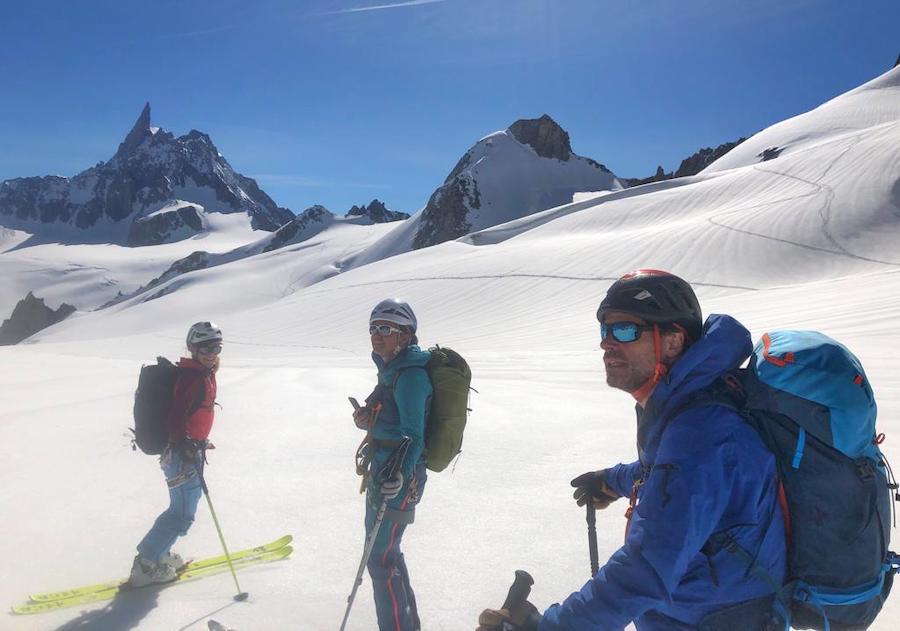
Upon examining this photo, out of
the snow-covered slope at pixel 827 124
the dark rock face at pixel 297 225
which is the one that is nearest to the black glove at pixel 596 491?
the snow-covered slope at pixel 827 124

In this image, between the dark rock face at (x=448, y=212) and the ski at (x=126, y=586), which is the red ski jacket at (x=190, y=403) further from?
the dark rock face at (x=448, y=212)

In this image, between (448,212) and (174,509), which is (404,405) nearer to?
(174,509)

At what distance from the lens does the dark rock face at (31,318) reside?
68.2 meters

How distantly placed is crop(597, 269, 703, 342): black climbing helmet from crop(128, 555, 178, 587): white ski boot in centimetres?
347

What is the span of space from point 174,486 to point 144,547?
16.2 inches

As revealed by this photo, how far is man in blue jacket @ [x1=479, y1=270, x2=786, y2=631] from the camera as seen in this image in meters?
1.52

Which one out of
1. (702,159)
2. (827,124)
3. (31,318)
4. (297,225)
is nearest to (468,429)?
(827,124)

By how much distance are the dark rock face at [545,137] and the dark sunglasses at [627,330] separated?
10096 centimetres

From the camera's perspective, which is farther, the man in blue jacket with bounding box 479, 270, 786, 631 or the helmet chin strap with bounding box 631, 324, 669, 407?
the helmet chin strap with bounding box 631, 324, 669, 407

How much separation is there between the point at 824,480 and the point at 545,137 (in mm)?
102925

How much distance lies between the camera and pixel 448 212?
82375 millimetres

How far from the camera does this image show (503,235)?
138 feet

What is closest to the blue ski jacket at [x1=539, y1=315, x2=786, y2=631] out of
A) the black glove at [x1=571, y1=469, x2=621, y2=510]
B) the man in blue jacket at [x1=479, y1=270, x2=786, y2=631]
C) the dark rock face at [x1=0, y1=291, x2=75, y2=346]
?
the man in blue jacket at [x1=479, y1=270, x2=786, y2=631]

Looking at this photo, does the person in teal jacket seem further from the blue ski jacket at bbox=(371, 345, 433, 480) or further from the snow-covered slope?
the snow-covered slope
